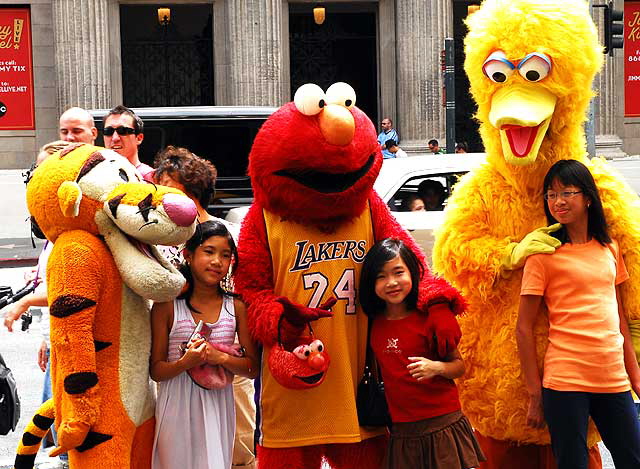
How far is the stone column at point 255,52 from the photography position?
68.1ft

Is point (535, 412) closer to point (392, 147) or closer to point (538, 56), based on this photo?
point (538, 56)

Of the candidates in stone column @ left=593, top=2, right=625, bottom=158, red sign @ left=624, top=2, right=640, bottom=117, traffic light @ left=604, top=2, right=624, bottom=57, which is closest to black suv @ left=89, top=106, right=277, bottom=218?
traffic light @ left=604, top=2, right=624, bottom=57

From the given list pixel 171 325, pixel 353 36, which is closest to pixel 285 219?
pixel 171 325

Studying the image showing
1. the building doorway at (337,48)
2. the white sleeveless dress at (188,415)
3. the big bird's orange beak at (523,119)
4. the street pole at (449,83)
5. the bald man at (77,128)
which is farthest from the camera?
the building doorway at (337,48)

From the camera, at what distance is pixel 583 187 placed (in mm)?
4156

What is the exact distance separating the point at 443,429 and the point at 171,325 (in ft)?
3.79

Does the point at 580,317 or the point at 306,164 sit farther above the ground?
the point at 306,164

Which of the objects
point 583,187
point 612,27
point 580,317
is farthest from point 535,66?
point 612,27

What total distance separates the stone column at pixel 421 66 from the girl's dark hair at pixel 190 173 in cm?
1613

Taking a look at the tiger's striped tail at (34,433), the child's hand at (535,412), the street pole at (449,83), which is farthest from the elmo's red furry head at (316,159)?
the street pole at (449,83)

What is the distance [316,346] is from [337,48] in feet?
68.7

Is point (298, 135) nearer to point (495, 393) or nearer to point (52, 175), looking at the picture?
point (52, 175)

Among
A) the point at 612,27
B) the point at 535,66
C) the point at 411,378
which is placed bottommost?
the point at 411,378

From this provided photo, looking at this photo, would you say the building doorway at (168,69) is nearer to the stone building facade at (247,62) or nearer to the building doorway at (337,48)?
the stone building facade at (247,62)
